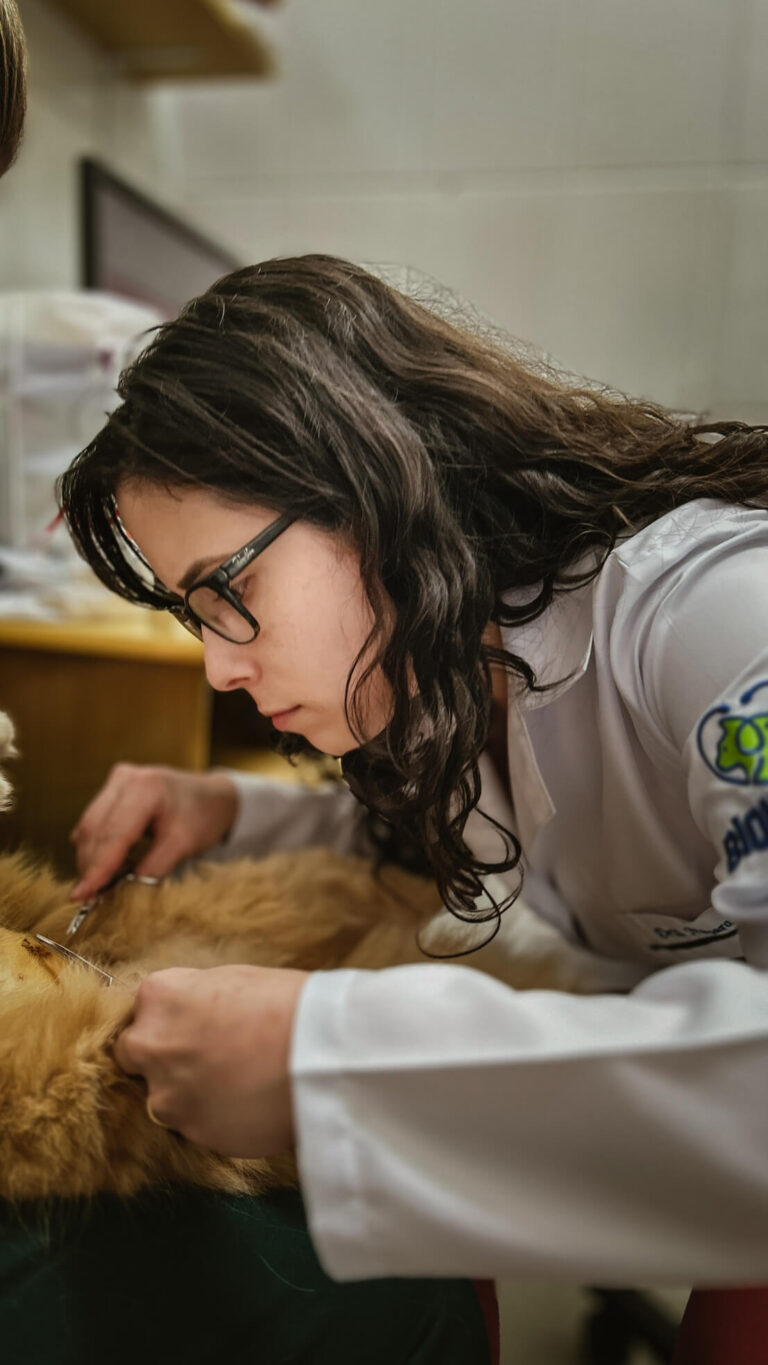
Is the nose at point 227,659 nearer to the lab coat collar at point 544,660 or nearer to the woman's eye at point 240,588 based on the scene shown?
the woman's eye at point 240,588

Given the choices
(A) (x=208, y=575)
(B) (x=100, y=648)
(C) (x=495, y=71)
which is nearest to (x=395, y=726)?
(A) (x=208, y=575)

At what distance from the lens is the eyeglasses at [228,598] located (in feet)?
1.96

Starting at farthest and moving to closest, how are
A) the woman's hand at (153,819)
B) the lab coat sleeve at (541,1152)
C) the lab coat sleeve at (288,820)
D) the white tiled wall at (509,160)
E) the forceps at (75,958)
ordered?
the white tiled wall at (509,160) → the lab coat sleeve at (288,820) → the woman's hand at (153,819) → the forceps at (75,958) → the lab coat sleeve at (541,1152)

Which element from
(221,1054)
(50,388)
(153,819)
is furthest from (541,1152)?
(50,388)

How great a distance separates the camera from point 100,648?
1210 millimetres

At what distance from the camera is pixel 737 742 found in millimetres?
507

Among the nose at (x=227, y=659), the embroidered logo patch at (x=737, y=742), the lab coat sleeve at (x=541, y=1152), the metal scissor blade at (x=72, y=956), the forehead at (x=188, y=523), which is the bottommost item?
the metal scissor blade at (x=72, y=956)

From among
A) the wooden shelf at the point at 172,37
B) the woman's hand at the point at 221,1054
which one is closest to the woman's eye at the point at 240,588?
the woman's hand at the point at 221,1054

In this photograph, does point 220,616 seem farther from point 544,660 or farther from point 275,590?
point 544,660

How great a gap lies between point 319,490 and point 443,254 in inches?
76.7

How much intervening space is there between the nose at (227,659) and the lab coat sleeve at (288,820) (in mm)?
334

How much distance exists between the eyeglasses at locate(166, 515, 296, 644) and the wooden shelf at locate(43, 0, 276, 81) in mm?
1726

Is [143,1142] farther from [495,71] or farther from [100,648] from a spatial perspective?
[495,71]

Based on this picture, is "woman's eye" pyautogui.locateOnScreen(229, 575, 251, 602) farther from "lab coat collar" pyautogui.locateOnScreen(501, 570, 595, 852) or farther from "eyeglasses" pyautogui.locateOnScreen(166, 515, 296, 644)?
"lab coat collar" pyautogui.locateOnScreen(501, 570, 595, 852)
